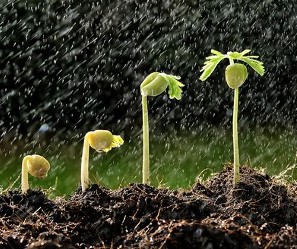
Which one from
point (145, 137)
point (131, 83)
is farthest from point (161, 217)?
point (131, 83)

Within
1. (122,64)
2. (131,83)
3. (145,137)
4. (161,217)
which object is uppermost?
(122,64)

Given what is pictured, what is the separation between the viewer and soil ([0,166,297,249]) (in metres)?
0.83

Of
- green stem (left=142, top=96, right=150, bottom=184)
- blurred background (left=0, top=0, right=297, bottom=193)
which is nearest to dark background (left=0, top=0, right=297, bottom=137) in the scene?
blurred background (left=0, top=0, right=297, bottom=193)

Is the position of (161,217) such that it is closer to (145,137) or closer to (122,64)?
(145,137)

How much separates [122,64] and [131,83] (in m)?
0.14

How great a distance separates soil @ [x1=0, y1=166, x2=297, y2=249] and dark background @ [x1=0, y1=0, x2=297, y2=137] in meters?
2.46

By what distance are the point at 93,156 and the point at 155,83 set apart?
266cm

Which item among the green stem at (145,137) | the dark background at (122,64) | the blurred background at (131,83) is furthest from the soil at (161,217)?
the dark background at (122,64)

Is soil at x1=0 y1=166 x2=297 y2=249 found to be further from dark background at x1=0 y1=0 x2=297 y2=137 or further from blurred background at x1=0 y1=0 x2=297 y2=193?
dark background at x1=0 y1=0 x2=297 y2=137

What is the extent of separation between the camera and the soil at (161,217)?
2.73 feet

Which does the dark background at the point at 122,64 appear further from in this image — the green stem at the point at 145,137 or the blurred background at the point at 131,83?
the green stem at the point at 145,137

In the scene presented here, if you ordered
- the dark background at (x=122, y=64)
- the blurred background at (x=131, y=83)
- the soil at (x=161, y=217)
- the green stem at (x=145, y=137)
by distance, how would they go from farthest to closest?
the dark background at (x=122, y=64) → the blurred background at (x=131, y=83) → the green stem at (x=145, y=137) → the soil at (x=161, y=217)

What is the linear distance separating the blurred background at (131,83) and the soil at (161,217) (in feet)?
7.06

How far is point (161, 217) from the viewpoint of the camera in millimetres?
1007
